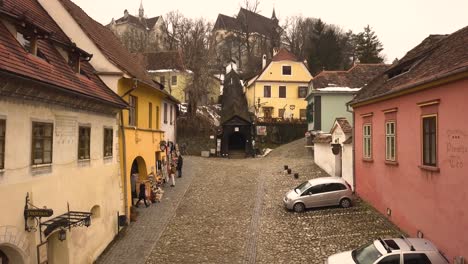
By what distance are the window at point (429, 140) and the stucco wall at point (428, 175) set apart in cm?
28

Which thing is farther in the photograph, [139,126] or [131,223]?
[139,126]

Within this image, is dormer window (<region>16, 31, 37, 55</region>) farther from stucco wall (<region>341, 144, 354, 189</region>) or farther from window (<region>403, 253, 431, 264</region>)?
stucco wall (<region>341, 144, 354, 189</region>)

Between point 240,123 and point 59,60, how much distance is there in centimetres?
3159

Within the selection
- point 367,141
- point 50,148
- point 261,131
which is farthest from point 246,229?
point 261,131

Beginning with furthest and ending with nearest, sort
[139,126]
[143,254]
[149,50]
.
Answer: [149,50] < [139,126] < [143,254]

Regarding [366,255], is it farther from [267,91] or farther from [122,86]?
[267,91]

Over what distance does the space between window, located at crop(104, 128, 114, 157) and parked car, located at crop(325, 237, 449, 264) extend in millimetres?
9535

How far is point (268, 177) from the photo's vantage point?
100 feet

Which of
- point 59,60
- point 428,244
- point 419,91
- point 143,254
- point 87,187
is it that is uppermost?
point 59,60

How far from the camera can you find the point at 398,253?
36.2 ft

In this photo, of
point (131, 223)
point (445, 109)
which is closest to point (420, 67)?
point (445, 109)

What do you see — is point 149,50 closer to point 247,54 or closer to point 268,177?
point 247,54

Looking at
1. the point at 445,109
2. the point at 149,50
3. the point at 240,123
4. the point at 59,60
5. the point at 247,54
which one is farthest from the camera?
the point at 247,54

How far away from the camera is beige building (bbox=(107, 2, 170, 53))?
60.4m
